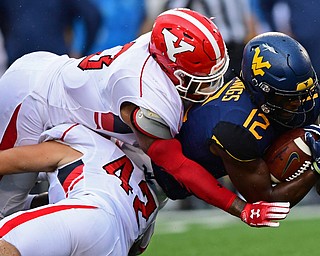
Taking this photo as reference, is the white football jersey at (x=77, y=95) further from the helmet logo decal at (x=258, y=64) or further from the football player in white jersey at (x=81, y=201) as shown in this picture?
the helmet logo decal at (x=258, y=64)

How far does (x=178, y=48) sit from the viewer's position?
13.7 ft

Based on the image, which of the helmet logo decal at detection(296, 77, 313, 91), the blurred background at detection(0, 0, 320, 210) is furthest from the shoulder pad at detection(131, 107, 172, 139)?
the blurred background at detection(0, 0, 320, 210)

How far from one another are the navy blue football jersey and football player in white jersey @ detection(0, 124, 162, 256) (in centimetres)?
28

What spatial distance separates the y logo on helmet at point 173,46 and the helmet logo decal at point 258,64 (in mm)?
275

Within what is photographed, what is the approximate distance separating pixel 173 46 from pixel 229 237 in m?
2.19

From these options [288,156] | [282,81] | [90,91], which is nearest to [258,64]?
[282,81]

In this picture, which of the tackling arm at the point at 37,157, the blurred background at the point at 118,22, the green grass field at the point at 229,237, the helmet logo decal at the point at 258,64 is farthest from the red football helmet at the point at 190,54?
the blurred background at the point at 118,22

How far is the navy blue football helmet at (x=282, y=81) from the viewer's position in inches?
162

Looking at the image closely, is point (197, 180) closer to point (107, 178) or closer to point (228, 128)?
point (228, 128)

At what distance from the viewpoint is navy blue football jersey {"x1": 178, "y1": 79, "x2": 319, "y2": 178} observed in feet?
13.4

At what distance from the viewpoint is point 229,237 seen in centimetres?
609

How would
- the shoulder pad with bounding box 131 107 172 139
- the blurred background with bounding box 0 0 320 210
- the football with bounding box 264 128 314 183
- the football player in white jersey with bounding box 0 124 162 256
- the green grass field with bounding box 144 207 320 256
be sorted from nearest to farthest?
the football player in white jersey with bounding box 0 124 162 256
the shoulder pad with bounding box 131 107 172 139
the football with bounding box 264 128 314 183
the green grass field with bounding box 144 207 320 256
the blurred background with bounding box 0 0 320 210

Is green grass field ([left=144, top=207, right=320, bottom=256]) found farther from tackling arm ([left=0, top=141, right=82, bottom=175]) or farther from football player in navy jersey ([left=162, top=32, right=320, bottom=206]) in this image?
tackling arm ([left=0, top=141, right=82, bottom=175])

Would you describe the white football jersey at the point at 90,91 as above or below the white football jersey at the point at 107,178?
above
